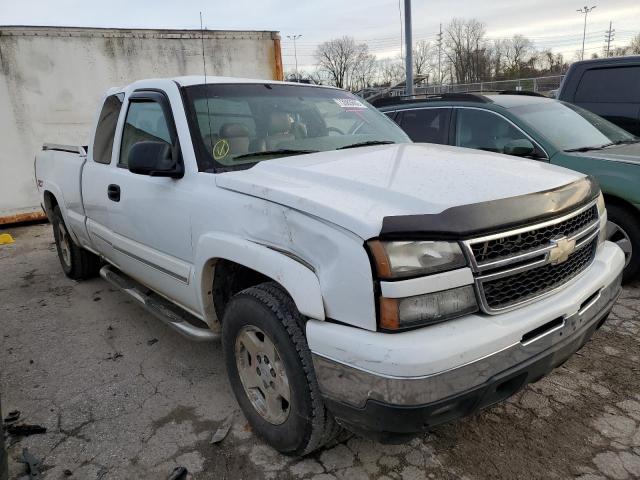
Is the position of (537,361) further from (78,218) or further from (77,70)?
(77,70)

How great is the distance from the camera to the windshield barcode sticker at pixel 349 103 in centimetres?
368

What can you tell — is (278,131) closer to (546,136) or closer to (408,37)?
(546,136)

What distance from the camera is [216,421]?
2830 millimetres

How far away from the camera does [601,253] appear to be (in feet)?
8.82

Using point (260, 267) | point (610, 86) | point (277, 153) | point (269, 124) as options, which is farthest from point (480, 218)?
point (610, 86)

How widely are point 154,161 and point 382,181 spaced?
1.31 meters

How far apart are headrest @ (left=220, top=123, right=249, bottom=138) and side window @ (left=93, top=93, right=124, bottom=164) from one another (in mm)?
1389

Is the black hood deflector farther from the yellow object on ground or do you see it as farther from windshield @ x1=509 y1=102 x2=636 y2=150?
the yellow object on ground

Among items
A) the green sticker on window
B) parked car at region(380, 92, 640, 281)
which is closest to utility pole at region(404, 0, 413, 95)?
parked car at region(380, 92, 640, 281)

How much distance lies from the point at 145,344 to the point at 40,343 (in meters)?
0.87

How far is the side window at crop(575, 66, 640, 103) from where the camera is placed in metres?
6.31

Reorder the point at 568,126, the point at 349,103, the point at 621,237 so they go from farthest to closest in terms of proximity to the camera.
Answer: the point at 568,126 < the point at 621,237 < the point at 349,103

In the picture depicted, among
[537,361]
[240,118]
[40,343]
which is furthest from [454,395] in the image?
[40,343]

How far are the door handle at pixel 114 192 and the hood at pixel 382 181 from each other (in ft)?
4.39
